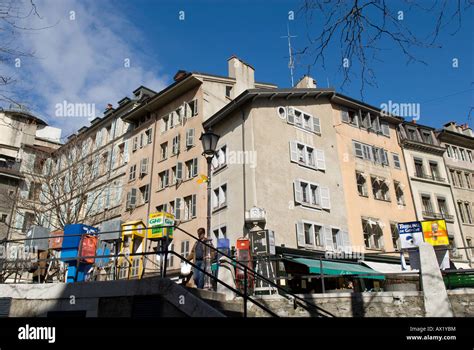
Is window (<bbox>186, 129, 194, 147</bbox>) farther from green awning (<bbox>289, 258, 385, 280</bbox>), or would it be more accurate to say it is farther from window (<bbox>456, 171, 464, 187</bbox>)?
window (<bbox>456, 171, 464, 187</bbox>)

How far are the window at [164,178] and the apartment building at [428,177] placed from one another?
1813cm

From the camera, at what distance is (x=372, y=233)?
24.7 m

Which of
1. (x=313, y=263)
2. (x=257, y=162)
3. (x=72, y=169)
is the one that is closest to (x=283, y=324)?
(x=313, y=263)

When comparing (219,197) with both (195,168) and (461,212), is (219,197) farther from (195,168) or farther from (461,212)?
(461,212)

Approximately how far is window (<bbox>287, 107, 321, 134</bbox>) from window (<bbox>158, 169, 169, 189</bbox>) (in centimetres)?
956

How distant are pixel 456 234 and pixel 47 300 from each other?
28797 mm

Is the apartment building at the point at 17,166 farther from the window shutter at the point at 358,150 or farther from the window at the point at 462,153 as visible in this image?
the window at the point at 462,153

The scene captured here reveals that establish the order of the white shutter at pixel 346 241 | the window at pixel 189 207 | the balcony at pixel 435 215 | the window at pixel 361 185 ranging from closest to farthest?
the white shutter at pixel 346 241 < the window at pixel 189 207 < the window at pixel 361 185 < the balcony at pixel 435 215

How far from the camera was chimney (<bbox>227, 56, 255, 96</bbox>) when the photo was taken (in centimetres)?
2998

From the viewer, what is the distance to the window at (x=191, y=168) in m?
25.3

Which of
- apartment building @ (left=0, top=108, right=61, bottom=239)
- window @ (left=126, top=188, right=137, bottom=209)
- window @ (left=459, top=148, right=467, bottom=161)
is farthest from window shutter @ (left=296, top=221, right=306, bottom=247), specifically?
window @ (left=459, top=148, right=467, bottom=161)

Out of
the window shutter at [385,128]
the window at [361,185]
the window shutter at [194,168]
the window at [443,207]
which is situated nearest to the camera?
the window shutter at [194,168]

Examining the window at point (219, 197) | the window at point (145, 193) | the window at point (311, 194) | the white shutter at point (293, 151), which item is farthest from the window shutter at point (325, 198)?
the window at point (145, 193)

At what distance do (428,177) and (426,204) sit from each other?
2336mm
